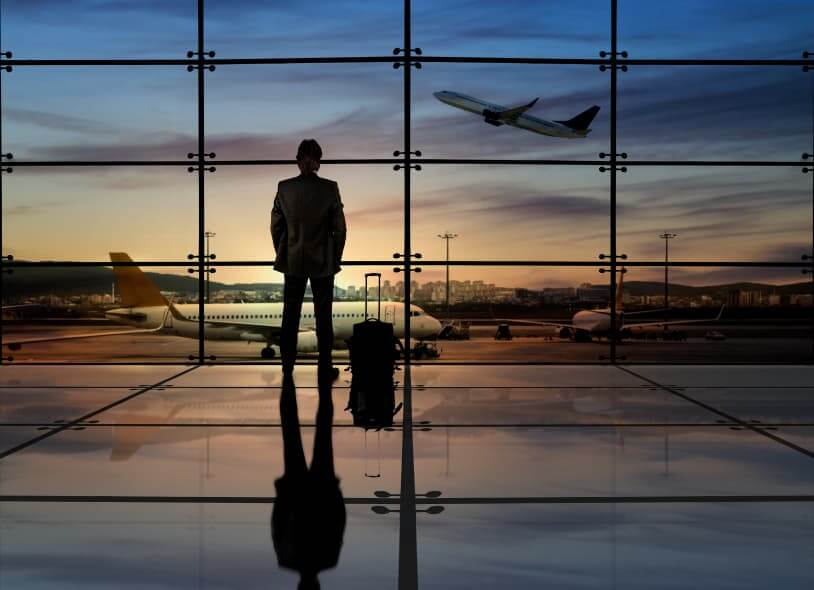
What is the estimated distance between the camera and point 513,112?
35.3 m

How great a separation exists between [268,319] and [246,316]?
96cm

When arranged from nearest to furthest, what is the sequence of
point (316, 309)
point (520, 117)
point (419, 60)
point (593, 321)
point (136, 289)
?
1. point (316, 309)
2. point (419, 60)
3. point (136, 289)
4. point (520, 117)
5. point (593, 321)

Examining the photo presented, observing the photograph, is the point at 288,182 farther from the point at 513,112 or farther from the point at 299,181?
the point at 513,112

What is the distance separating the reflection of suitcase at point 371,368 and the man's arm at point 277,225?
0.62 meters

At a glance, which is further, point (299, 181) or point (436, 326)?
point (436, 326)

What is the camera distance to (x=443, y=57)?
6531mm

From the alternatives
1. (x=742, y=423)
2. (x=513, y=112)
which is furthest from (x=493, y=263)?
(x=513, y=112)

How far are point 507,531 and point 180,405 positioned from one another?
2647 millimetres

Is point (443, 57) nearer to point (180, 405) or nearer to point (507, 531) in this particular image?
point (180, 405)

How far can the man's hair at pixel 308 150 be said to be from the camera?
3.91m

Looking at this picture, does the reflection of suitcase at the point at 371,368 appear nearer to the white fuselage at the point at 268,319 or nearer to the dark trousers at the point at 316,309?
the dark trousers at the point at 316,309

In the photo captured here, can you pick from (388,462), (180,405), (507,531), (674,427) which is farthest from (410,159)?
(507,531)

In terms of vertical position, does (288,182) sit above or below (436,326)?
above

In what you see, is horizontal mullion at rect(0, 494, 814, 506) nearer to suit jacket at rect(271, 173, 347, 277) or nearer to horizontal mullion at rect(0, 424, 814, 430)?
horizontal mullion at rect(0, 424, 814, 430)
